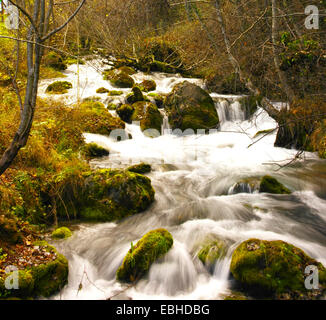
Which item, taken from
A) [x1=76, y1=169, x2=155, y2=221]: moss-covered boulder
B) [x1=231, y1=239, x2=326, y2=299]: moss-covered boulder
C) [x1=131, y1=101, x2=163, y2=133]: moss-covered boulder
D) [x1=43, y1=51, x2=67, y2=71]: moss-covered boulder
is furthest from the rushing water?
[x1=43, y1=51, x2=67, y2=71]: moss-covered boulder

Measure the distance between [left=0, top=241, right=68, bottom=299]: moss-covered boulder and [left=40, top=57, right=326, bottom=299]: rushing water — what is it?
145 mm

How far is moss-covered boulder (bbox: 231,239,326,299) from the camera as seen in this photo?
10.3ft

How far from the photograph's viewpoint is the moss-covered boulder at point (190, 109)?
35.7 feet

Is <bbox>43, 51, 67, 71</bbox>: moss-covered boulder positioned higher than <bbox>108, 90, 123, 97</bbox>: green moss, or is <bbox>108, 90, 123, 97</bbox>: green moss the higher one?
<bbox>43, 51, 67, 71</bbox>: moss-covered boulder

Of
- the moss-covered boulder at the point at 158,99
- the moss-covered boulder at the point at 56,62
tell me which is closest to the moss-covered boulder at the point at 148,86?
the moss-covered boulder at the point at 158,99

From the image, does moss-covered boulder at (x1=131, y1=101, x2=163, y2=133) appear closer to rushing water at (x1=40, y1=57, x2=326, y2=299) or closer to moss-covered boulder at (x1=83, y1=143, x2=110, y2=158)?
rushing water at (x1=40, y1=57, x2=326, y2=299)

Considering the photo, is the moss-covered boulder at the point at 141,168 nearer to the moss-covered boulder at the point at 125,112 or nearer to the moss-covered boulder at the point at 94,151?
the moss-covered boulder at the point at 94,151

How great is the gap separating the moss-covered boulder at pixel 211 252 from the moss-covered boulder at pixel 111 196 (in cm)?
177

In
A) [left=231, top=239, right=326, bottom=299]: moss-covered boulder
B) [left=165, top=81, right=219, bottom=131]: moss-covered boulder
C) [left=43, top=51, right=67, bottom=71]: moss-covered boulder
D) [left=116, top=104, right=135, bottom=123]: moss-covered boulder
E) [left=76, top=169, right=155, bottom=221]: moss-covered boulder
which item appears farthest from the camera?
[left=43, top=51, right=67, bottom=71]: moss-covered boulder

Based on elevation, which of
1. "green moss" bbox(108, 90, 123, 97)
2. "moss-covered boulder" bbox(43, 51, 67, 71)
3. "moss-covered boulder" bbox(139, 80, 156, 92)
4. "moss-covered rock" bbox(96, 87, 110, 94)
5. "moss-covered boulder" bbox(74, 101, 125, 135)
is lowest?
"moss-covered boulder" bbox(74, 101, 125, 135)

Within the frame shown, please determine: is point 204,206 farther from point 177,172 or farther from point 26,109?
point 26,109

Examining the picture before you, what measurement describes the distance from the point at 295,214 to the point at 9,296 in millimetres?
5093

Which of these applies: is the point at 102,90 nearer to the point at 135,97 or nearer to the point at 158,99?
the point at 135,97

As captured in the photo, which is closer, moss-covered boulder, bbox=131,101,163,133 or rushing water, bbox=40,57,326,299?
rushing water, bbox=40,57,326,299
